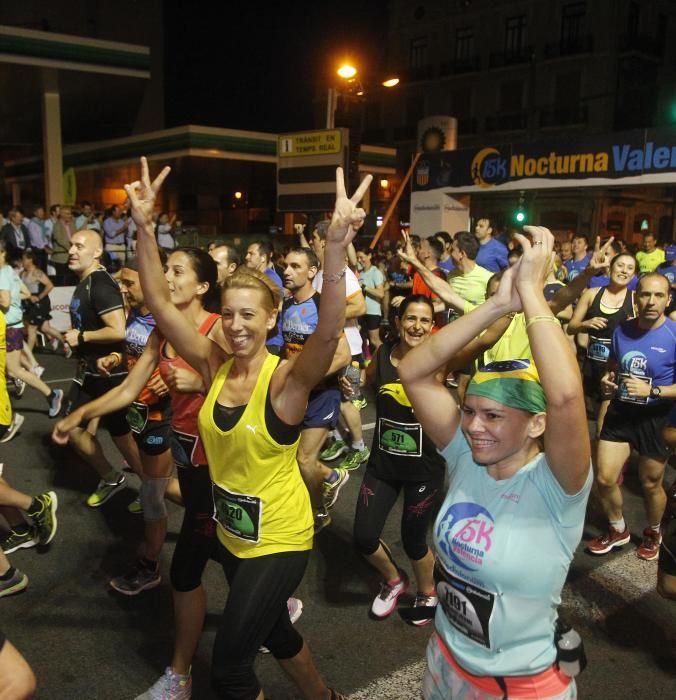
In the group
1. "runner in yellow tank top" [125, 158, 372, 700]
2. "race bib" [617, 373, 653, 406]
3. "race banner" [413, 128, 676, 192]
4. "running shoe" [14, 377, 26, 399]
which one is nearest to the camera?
"runner in yellow tank top" [125, 158, 372, 700]

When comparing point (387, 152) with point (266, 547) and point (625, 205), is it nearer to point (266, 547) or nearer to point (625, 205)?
point (625, 205)

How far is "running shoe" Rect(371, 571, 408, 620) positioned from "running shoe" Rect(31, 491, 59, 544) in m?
2.33

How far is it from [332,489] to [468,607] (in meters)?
3.44

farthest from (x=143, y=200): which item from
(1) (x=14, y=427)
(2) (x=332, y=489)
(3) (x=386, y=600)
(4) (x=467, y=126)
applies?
(4) (x=467, y=126)

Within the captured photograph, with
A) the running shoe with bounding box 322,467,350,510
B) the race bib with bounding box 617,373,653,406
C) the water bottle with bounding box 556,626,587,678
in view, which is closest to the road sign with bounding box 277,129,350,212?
the running shoe with bounding box 322,467,350,510

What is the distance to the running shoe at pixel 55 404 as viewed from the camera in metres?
8.09

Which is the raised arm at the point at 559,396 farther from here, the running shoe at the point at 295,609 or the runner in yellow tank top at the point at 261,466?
the running shoe at the point at 295,609

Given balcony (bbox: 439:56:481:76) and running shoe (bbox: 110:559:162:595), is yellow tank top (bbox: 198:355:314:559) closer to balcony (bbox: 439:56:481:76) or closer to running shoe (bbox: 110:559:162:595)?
running shoe (bbox: 110:559:162:595)

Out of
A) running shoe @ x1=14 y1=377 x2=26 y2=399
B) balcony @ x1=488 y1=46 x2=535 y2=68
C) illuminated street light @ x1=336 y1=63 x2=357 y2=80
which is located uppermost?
balcony @ x1=488 y1=46 x2=535 y2=68

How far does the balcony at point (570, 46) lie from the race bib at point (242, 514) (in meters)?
46.4

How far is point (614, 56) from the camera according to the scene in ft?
136

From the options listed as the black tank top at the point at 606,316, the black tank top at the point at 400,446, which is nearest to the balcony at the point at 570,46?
the black tank top at the point at 606,316

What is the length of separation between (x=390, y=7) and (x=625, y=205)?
25.7 metres

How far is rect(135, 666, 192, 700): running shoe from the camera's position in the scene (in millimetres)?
3188
